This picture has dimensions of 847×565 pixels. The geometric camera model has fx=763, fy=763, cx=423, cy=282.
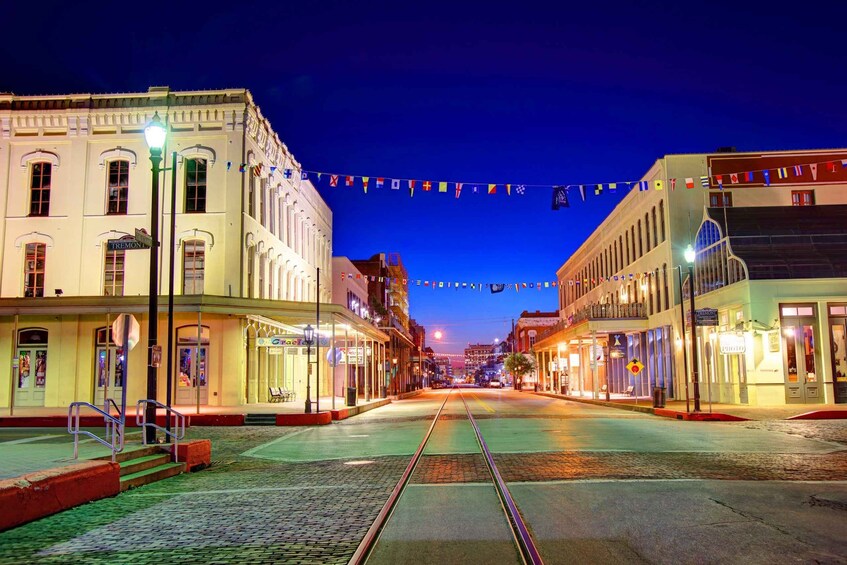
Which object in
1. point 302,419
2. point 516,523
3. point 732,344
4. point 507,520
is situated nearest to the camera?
point 516,523

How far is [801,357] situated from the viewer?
2912 cm

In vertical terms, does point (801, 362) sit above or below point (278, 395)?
above

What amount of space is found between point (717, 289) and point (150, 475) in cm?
2706

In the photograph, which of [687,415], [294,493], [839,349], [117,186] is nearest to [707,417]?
[687,415]

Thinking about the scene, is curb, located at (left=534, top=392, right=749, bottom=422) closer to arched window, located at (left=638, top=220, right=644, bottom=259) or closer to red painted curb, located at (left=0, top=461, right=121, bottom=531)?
arched window, located at (left=638, top=220, right=644, bottom=259)

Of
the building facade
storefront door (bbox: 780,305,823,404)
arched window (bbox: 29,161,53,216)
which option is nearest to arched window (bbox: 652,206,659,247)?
the building facade

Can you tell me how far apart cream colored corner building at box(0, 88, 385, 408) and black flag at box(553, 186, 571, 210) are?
10577mm

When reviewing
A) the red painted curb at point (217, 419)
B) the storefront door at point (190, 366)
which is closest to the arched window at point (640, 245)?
the storefront door at point (190, 366)

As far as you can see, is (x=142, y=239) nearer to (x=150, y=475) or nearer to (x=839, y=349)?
(x=150, y=475)

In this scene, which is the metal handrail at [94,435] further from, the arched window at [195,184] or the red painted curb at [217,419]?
the arched window at [195,184]

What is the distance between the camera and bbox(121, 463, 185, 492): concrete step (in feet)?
37.2

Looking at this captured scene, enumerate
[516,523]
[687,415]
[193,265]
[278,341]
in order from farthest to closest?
[193,265] → [278,341] → [687,415] → [516,523]

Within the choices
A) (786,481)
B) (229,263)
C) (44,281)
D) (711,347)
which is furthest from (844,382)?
(44,281)

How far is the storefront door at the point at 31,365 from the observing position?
32.2m
